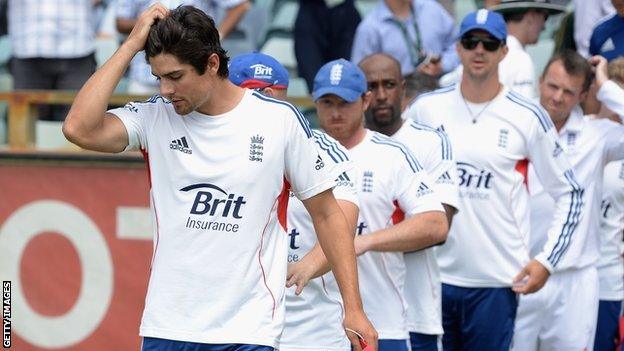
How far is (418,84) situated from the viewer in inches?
386

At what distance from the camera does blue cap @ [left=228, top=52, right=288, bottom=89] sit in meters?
6.71

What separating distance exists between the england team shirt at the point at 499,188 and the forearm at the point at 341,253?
2715 mm

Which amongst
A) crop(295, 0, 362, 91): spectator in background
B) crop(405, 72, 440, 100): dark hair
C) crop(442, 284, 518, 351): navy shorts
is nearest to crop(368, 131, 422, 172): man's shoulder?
crop(442, 284, 518, 351): navy shorts

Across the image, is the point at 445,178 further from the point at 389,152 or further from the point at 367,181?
the point at 367,181

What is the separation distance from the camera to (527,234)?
823 centimetres

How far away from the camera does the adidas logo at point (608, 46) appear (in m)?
9.44

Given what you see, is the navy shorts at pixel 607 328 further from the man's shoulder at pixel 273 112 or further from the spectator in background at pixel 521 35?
the man's shoulder at pixel 273 112

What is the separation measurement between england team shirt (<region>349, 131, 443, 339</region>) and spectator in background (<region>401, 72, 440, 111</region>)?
2.36 metres

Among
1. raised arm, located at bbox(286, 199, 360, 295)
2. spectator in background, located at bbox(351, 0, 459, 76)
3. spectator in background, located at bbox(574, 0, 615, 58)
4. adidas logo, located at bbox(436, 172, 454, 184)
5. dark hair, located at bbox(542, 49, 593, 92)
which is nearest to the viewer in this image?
raised arm, located at bbox(286, 199, 360, 295)

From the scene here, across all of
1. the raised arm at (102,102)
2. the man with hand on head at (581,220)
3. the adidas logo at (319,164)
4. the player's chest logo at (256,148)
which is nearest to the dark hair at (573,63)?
the man with hand on head at (581,220)

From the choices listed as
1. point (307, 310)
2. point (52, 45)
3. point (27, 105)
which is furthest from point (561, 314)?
point (52, 45)

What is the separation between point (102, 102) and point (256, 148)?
0.61m

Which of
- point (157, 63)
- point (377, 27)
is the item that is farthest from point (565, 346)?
point (157, 63)

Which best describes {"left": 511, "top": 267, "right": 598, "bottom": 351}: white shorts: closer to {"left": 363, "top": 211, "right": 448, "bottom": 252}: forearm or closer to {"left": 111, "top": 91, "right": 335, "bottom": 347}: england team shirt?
{"left": 363, "top": 211, "right": 448, "bottom": 252}: forearm
